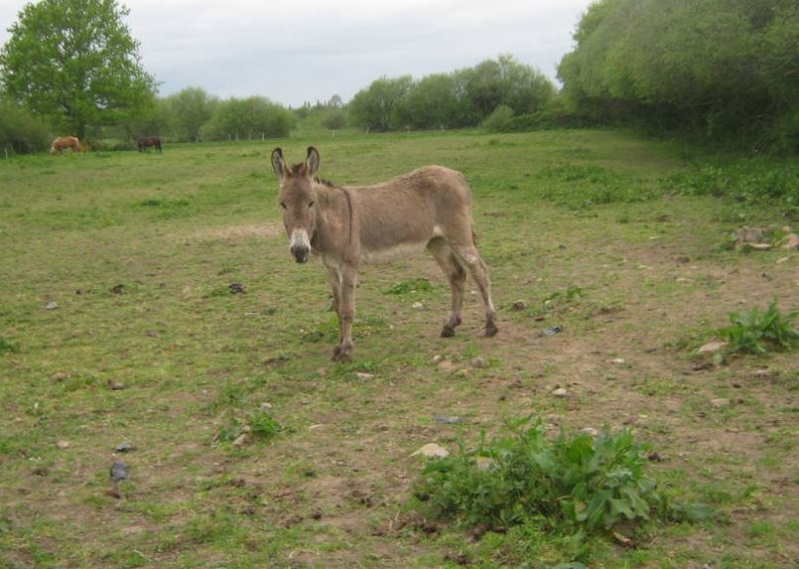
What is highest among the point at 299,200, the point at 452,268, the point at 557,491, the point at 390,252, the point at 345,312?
the point at 299,200

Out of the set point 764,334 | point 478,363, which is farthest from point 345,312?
point 764,334

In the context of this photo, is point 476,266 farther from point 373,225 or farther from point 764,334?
point 764,334

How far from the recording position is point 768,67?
15.8 m

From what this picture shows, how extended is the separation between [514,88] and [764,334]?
65.2m

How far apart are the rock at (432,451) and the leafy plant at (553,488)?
564 millimetres

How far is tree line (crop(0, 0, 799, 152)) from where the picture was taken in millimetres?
16688

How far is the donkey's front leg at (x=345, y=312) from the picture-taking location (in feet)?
23.3

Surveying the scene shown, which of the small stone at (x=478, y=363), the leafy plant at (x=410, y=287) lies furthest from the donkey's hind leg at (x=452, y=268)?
the leafy plant at (x=410, y=287)

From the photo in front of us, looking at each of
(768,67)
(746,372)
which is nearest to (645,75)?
(768,67)

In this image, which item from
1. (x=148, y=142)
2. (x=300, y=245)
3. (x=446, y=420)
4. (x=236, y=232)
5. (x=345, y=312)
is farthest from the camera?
(x=148, y=142)

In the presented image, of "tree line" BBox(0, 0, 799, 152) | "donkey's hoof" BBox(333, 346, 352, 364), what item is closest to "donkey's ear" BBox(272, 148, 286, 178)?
"donkey's hoof" BBox(333, 346, 352, 364)

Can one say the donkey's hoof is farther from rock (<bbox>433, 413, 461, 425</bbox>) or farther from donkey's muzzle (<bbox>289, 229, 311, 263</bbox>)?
rock (<bbox>433, 413, 461, 425</bbox>)

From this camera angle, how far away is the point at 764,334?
602 cm

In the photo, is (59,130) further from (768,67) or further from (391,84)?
(768,67)
